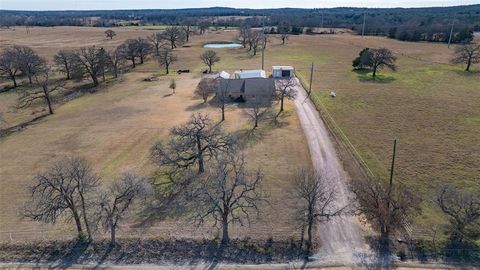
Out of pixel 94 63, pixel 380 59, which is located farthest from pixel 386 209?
pixel 94 63

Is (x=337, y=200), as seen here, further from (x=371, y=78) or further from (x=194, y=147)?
(x=371, y=78)

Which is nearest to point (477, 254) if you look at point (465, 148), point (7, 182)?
point (465, 148)

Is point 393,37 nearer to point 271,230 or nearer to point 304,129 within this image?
point 304,129

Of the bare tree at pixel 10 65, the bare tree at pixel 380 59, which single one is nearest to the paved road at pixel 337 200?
the bare tree at pixel 380 59

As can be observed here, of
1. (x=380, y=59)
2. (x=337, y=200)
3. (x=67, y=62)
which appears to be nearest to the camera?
(x=337, y=200)

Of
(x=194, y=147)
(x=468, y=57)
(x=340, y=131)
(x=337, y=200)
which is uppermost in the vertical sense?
(x=468, y=57)

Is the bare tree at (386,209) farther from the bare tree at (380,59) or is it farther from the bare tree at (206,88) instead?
the bare tree at (380,59)

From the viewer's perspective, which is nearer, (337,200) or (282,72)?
(337,200)

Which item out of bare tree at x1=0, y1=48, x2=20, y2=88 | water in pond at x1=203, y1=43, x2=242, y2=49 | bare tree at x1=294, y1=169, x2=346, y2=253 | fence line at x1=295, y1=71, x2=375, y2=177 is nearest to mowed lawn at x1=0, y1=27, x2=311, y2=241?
bare tree at x1=294, y1=169, x2=346, y2=253
